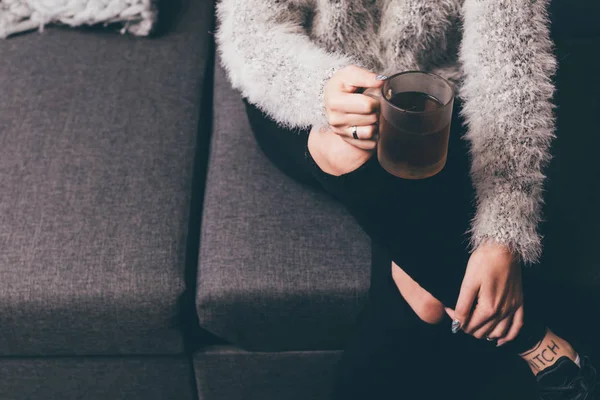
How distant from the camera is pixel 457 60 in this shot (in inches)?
45.6

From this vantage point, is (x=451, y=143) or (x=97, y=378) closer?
(x=451, y=143)

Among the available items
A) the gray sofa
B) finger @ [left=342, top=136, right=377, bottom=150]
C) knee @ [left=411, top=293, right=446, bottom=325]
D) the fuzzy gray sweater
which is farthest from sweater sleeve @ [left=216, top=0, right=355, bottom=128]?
knee @ [left=411, top=293, right=446, bottom=325]

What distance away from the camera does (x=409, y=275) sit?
0.96 m

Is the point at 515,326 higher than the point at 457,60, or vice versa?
the point at 457,60

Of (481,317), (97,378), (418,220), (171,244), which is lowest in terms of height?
(97,378)

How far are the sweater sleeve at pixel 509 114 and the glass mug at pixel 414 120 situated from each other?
14 cm

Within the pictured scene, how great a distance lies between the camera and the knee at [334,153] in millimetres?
920

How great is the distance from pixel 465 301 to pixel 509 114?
1.00 ft

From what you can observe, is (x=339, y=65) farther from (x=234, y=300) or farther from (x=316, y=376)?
(x=316, y=376)

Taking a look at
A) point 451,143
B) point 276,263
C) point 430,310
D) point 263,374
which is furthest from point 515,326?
point 263,374

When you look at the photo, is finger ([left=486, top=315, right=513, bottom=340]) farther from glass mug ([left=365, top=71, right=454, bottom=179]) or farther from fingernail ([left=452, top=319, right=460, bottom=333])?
glass mug ([left=365, top=71, right=454, bottom=179])

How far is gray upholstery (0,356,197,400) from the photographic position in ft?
3.92

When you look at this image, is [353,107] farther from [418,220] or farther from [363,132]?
[418,220]

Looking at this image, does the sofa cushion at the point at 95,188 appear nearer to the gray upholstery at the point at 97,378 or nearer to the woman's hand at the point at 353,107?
the gray upholstery at the point at 97,378
